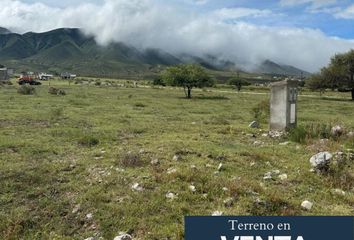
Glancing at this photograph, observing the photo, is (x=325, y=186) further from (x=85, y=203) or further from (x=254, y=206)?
(x=85, y=203)

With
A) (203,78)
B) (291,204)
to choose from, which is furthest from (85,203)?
(203,78)

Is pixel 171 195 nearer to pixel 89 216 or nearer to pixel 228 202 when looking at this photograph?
pixel 228 202

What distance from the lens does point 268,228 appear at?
3893mm

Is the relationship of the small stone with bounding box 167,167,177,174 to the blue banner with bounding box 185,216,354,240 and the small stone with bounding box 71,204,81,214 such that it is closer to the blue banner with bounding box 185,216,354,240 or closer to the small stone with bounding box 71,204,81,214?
the small stone with bounding box 71,204,81,214

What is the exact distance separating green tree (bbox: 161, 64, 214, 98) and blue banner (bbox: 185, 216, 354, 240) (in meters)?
47.3

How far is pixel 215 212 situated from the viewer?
6559 mm

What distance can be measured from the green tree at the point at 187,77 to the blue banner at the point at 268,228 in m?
47.3

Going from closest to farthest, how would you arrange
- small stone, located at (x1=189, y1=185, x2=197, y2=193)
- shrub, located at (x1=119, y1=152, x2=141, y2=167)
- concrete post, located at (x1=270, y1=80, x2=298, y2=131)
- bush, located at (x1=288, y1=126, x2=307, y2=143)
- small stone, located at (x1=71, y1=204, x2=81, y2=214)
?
small stone, located at (x1=71, y1=204, x2=81, y2=214)
small stone, located at (x1=189, y1=185, x2=197, y2=193)
shrub, located at (x1=119, y1=152, x2=141, y2=167)
bush, located at (x1=288, y1=126, x2=307, y2=143)
concrete post, located at (x1=270, y1=80, x2=298, y2=131)

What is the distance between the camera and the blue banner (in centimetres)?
388

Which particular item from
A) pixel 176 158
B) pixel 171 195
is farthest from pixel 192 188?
pixel 176 158

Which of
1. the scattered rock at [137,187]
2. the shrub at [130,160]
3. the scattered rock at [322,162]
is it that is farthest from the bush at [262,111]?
the scattered rock at [137,187]

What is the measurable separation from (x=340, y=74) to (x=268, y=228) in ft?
186

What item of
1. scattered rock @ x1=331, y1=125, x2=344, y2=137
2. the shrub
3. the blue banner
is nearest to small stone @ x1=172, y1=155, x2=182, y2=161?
the shrub

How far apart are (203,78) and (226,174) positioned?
44368 mm
